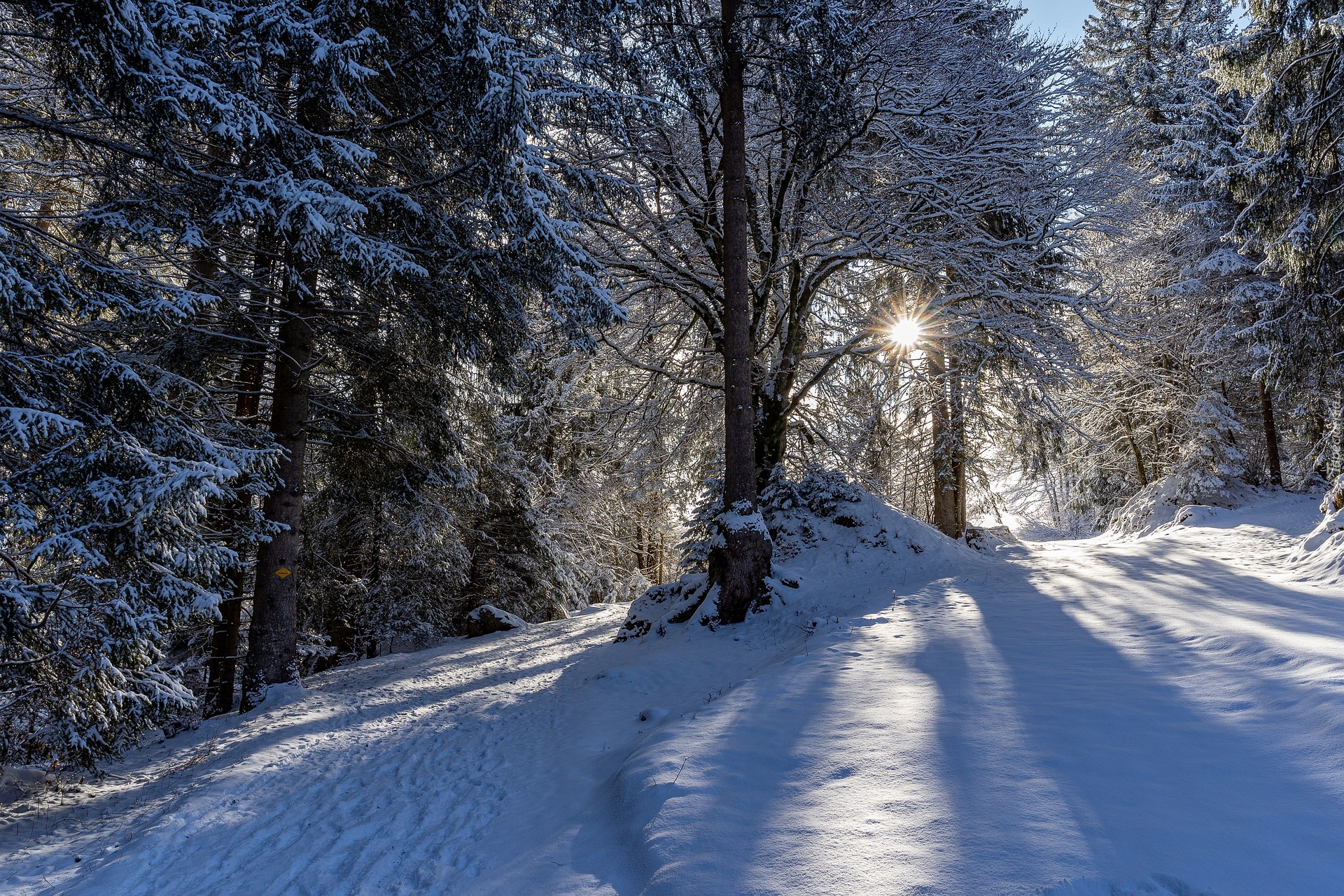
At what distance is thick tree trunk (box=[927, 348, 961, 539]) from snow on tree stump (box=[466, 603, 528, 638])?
10262 millimetres

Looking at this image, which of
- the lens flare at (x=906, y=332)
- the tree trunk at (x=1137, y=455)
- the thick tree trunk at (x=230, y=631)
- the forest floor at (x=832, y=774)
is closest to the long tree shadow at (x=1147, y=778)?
the forest floor at (x=832, y=774)

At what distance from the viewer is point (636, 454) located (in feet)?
41.5

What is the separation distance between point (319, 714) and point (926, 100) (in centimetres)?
1177

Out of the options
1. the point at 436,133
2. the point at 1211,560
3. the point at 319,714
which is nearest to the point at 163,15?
the point at 436,133

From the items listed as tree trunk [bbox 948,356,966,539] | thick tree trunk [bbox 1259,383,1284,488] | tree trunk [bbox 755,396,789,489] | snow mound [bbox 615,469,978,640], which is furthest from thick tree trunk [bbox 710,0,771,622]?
thick tree trunk [bbox 1259,383,1284,488]

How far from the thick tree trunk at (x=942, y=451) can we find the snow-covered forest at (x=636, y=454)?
220 mm

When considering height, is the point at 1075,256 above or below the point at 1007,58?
below

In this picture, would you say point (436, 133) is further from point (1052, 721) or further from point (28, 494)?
point (1052, 721)

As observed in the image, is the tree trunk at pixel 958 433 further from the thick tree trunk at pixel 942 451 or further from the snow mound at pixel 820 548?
the snow mound at pixel 820 548

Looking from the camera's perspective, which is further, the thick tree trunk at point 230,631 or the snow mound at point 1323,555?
the thick tree trunk at point 230,631

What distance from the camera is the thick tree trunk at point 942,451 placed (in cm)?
1197

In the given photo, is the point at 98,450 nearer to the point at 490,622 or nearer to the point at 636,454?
the point at 636,454

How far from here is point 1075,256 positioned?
1038 centimetres

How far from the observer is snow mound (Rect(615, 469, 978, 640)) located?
29.5ft
